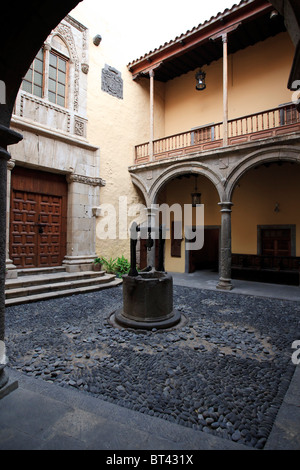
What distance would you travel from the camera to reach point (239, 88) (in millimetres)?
8773

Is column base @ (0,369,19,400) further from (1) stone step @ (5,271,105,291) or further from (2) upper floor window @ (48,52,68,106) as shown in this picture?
(2) upper floor window @ (48,52,68,106)

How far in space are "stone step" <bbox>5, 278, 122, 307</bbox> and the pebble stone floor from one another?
0.23m

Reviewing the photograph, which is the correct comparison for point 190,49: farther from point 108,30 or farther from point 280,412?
point 280,412

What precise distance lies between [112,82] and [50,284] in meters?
7.03

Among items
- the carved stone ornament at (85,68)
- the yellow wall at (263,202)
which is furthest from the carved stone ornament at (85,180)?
the yellow wall at (263,202)

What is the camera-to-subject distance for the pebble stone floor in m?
1.94

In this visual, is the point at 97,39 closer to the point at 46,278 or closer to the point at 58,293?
the point at 46,278

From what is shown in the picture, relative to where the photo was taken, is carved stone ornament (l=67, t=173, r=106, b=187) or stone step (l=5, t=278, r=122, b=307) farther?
carved stone ornament (l=67, t=173, r=106, b=187)

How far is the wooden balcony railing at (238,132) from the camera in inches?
254

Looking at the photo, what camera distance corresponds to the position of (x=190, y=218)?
9945mm

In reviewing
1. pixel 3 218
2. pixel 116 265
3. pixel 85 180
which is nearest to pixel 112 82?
pixel 85 180

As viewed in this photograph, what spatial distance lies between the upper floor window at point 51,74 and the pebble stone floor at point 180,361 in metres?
5.66

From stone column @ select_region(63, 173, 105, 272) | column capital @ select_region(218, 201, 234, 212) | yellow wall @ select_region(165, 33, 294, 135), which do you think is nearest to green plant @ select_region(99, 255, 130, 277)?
stone column @ select_region(63, 173, 105, 272)
